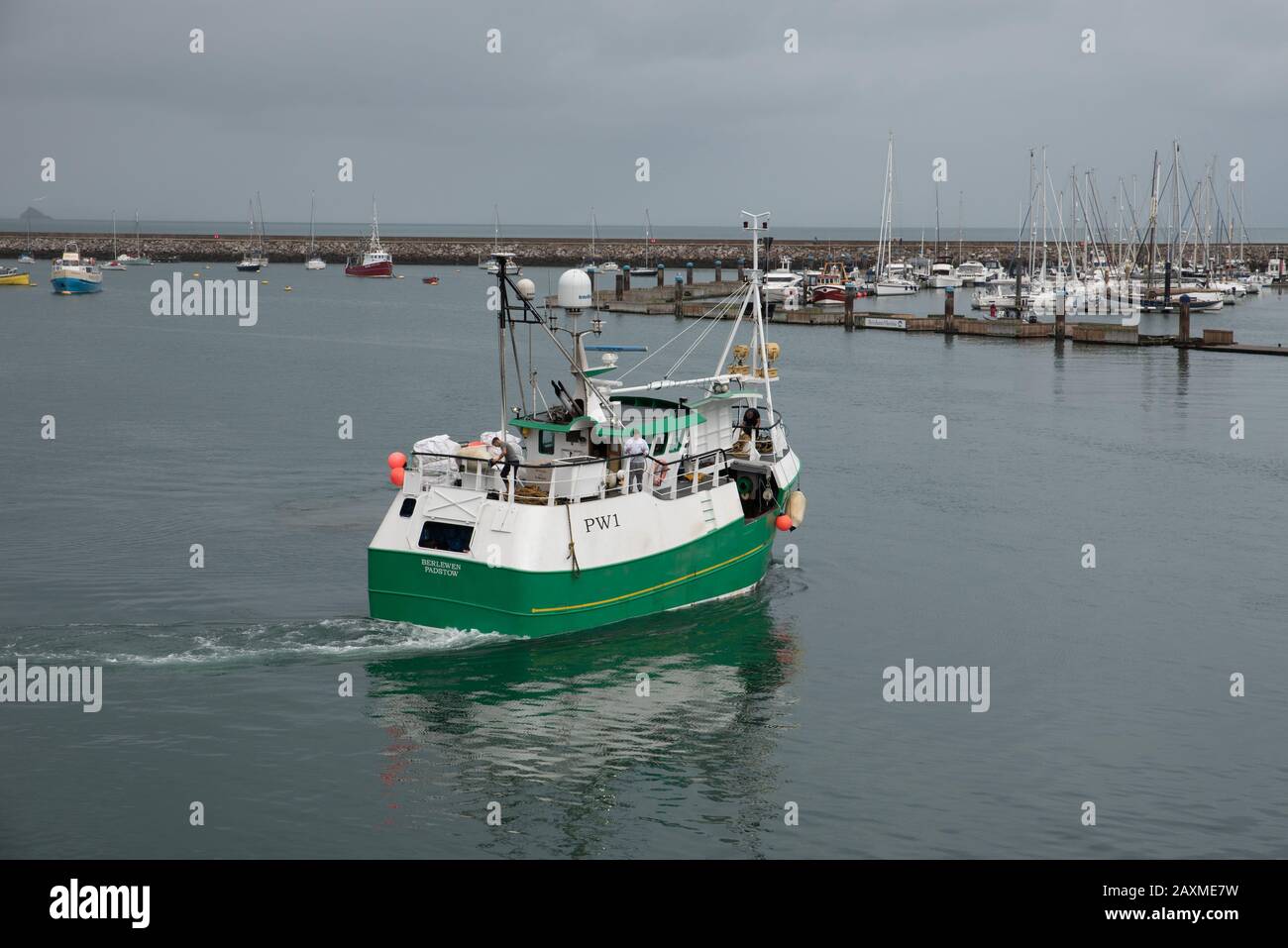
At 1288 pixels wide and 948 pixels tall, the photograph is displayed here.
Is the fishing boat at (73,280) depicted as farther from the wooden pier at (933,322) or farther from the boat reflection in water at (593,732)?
the boat reflection in water at (593,732)

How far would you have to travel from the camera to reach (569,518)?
25.2 metres

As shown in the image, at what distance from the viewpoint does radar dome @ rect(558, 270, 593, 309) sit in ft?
87.0

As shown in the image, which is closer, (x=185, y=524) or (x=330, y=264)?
(x=185, y=524)

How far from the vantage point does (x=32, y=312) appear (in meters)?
112

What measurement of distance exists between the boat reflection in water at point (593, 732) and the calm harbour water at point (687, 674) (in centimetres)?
7

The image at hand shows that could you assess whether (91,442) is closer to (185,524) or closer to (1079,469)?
(185,524)

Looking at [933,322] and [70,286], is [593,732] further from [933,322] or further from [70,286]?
[70,286]

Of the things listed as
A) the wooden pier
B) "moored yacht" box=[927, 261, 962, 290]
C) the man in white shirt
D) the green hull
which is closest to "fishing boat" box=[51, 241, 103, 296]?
the wooden pier

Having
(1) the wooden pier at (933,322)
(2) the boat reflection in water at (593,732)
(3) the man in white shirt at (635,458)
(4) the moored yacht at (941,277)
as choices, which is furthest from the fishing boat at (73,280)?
(2) the boat reflection in water at (593,732)

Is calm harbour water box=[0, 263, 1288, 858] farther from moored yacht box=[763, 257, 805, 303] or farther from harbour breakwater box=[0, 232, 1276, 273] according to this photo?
harbour breakwater box=[0, 232, 1276, 273]

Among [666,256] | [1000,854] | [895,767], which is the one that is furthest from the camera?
[666,256]

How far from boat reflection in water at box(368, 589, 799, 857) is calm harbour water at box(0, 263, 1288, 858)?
7 cm
